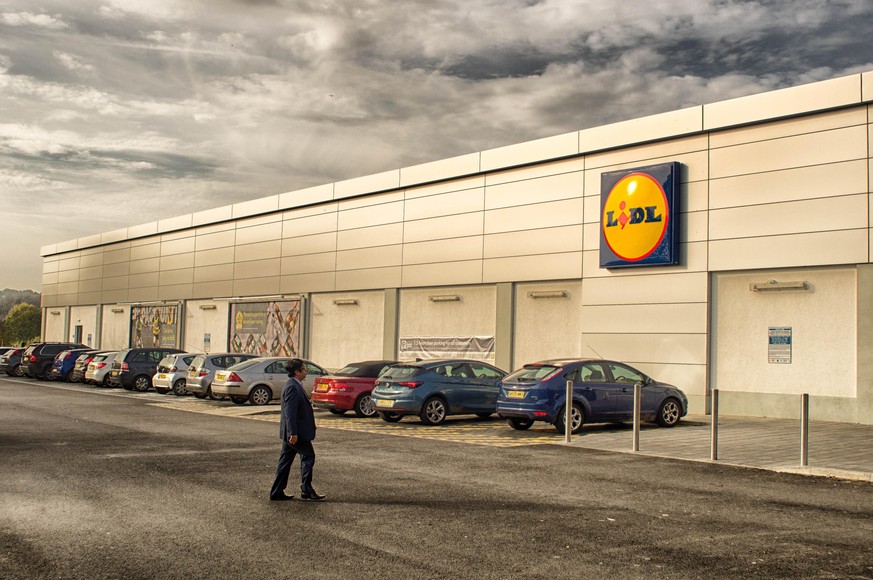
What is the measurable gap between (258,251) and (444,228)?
47.1ft

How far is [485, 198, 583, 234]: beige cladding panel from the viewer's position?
88.6ft

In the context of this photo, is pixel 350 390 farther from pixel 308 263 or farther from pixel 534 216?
pixel 308 263

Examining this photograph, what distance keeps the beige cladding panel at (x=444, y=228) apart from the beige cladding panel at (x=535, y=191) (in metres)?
0.87

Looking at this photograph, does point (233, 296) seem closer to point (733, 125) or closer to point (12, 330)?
point (733, 125)

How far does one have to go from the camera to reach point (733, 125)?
22.8 metres

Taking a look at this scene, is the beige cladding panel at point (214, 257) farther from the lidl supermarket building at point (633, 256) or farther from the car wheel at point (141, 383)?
the car wheel at point (141, 383)

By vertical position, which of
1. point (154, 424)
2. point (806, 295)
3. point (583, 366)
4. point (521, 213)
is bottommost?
point (154, 424)

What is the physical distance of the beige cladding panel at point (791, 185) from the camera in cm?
2058

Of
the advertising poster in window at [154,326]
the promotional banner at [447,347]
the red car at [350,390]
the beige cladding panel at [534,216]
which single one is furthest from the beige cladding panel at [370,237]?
the advertising poster in window at [154,326]

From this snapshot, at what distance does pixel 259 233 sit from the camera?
141 ft

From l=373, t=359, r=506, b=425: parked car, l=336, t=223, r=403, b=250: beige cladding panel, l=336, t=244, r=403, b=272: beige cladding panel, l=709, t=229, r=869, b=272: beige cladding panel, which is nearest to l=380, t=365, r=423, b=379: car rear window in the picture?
l=373, t=359, r=506, b=425: parked car

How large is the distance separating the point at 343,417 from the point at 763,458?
1104 centimetres

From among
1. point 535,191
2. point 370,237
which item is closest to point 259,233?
point 370,237

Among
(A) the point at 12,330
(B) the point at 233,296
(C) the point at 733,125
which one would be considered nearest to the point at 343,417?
(C) the point at 733,125
